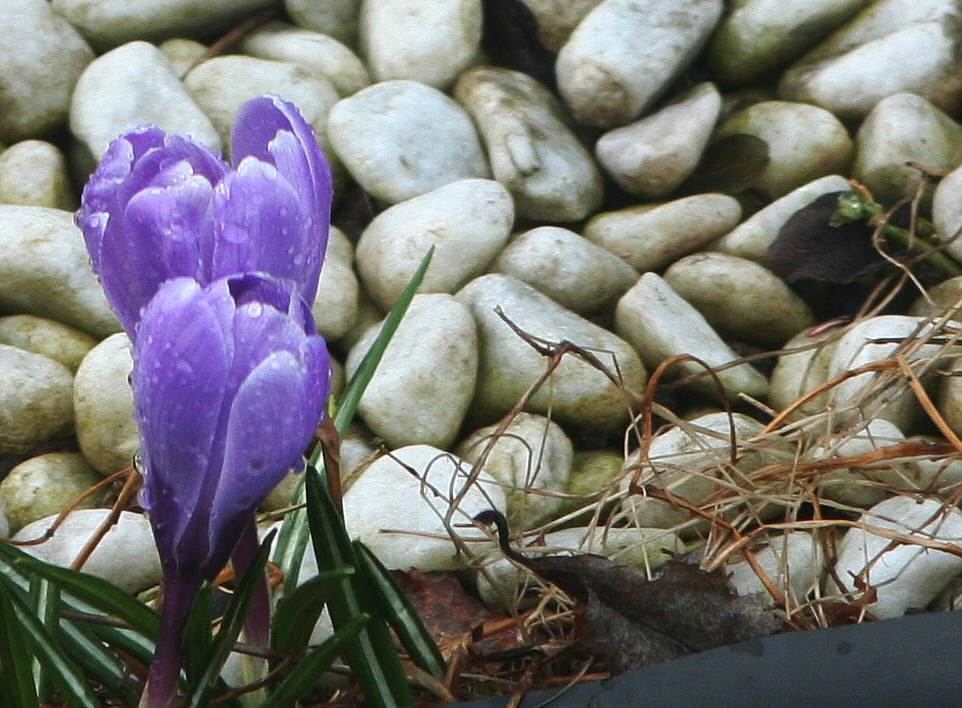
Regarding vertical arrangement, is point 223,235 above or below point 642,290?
above

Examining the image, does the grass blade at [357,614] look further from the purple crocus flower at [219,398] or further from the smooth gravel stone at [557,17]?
the smooth gravel stone at [557,17]

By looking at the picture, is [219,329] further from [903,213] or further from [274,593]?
[903,213]

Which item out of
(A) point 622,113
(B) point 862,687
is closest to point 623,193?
(A) point 622,113

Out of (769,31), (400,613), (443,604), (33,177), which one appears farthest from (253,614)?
(769,31)

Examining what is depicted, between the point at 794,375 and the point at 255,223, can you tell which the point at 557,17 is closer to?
the point at 794,375

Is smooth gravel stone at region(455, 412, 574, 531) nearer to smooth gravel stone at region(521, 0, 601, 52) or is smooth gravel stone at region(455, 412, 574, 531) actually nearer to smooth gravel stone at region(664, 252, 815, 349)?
smooth gravel stone at region(664, 252, 815, 349)

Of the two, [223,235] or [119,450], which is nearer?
[223,235]

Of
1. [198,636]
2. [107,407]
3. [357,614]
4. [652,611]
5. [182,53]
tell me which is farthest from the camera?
[182,53]
